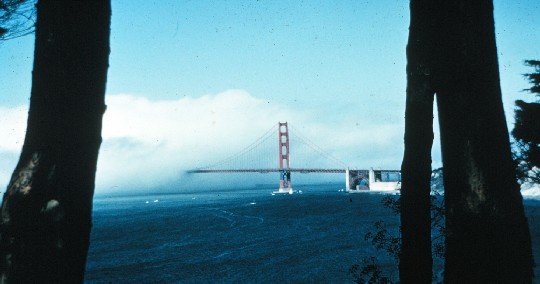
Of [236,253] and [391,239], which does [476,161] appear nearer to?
[391,239]

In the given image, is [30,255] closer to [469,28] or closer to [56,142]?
[56,142]

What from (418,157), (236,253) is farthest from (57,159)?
(236,253)

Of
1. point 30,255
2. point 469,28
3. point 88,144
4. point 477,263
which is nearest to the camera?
point 30,255

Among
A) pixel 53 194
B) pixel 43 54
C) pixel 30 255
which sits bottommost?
pixel 30 255

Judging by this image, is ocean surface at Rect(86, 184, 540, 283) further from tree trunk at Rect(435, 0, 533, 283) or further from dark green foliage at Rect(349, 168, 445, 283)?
tree trunk at Rect(435, 0, 533, 283)

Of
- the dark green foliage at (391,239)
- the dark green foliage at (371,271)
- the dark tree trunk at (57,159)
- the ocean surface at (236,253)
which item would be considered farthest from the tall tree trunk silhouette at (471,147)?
the ocean surface at (236,253)

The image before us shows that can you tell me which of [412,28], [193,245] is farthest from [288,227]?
[412,28]
